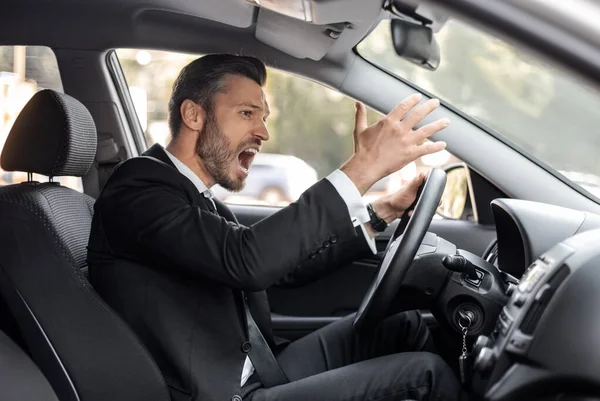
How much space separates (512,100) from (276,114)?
1.83m

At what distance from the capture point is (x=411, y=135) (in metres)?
1.49

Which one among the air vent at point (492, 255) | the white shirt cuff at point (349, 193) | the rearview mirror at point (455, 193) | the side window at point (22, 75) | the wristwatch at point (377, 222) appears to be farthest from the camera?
the rearview mirror at point (455, 193)

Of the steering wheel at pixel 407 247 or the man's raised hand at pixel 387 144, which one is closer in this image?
the man's raised hand at pixel 387 144

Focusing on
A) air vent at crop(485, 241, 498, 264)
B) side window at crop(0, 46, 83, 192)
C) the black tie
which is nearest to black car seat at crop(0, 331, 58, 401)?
the black tie

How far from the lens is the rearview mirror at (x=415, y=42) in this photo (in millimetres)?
1422

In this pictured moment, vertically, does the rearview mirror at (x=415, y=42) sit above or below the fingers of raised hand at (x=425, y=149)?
above

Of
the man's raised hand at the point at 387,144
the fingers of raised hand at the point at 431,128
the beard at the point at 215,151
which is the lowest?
the beard at the point at 215,151

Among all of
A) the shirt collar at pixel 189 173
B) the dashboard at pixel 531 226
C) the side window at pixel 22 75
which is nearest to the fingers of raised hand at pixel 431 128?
the dashboard at pixel 531 226

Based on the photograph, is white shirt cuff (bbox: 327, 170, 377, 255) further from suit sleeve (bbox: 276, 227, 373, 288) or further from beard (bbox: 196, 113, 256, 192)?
suit sleeve (bbox: 276, 227, 373, 288)

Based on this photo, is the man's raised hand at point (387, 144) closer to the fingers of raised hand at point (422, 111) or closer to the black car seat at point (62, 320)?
the fingers of raised hand at point (422, 111)

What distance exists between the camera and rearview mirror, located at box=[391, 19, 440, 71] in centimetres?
142

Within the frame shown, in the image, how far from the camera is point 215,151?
6.92ft

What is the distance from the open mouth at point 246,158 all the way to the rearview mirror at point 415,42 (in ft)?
2.26

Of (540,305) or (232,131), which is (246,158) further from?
(540,305)
